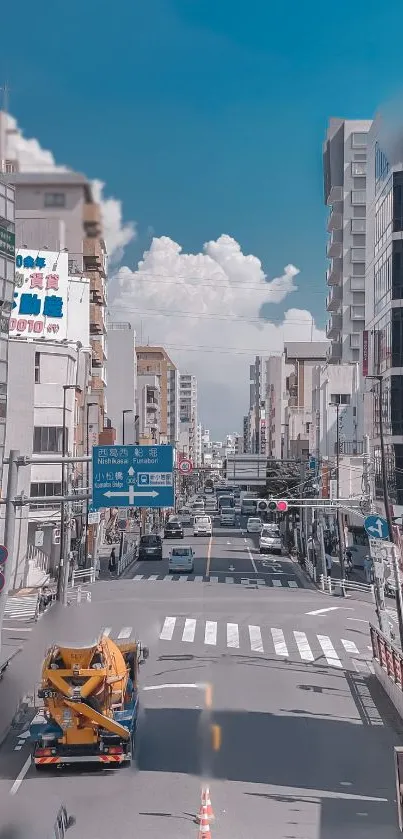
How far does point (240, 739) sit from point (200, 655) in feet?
33.5

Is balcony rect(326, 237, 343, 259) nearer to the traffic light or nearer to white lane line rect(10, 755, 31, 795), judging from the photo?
the traffic light

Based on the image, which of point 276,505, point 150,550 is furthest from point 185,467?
point 276,505

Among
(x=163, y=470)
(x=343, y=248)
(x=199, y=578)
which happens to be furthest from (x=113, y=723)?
(x=343, y=248)

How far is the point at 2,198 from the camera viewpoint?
19.0 m

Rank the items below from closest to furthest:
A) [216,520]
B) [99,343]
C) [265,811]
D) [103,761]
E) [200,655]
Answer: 1. [265,811]
2. [103,761]
3. [200,655]
4. [99,343]
5. [216,520]

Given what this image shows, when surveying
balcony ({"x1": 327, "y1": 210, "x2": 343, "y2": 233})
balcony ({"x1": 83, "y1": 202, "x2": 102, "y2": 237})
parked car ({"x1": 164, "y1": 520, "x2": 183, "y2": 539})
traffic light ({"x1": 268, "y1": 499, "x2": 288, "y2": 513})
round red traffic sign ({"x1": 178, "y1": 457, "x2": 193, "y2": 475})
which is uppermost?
balcony ({"x1": 327, "y1": 210, "x2": 343, "y2": 233})

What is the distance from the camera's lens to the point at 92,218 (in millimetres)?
11891

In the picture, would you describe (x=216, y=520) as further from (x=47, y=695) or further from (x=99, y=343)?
(x=47, y=695)

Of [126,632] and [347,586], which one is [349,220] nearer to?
[347,586]

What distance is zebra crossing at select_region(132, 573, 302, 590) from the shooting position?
52.5 m

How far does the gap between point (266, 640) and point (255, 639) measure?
1.27 ft

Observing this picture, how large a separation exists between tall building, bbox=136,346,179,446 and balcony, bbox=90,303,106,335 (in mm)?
65266

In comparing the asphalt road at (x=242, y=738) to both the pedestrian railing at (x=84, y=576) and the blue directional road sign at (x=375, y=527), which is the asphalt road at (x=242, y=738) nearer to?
the blue directional road sign at (x=375, y=527)

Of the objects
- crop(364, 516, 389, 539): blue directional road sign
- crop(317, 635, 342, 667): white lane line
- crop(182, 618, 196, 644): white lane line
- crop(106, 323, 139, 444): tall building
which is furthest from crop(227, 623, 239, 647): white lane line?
crop(106, 323, 139, 444): tall building
